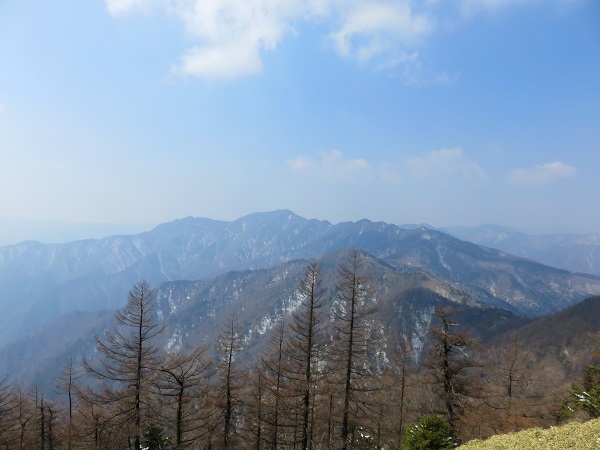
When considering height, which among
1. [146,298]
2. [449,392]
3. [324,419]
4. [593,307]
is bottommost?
[593,307]

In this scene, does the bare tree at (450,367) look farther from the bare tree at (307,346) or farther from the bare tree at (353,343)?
the bare tree at (307,346)

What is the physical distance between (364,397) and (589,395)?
13.9 m

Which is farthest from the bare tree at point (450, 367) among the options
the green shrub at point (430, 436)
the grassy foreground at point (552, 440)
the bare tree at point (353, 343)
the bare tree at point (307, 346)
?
the grassy foreground at point (552, 440)

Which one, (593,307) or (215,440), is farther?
(593,307)

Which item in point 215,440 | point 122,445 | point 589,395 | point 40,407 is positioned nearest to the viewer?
point 589,395

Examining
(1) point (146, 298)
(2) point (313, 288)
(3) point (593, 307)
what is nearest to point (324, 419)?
(2) point (313, 288)

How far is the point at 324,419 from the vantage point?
2648 cm

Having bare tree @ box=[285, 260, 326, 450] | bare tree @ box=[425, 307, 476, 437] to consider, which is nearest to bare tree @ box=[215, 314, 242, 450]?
bare tree @ box=[285, 260, 326, 450]

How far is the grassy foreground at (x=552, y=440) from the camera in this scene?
11.1 metres

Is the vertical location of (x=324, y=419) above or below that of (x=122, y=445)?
above

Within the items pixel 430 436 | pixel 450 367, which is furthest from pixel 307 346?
pixel 450 367

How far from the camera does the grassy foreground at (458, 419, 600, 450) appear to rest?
11125 millimetres

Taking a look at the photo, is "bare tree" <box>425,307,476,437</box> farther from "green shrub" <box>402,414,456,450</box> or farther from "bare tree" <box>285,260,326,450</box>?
"bare tree" <box>285,260,326,450</box>

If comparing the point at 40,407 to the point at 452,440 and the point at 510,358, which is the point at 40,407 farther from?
the point at 510,358
